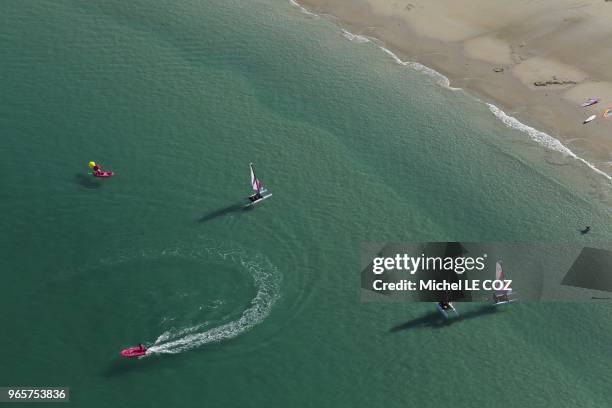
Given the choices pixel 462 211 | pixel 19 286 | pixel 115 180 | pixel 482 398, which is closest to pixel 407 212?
pixel 462 211

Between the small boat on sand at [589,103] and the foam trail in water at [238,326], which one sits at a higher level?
the small boat on sand at [589,103]

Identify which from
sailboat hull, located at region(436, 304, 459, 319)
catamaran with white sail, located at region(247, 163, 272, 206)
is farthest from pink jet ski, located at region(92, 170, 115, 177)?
sailboat hull, located at region(436, 304, 459, 319)

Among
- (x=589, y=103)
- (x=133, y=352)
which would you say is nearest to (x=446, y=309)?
(x=133, y=352)

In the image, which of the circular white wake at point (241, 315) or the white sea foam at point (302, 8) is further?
the white sea foam at point (302, 8)

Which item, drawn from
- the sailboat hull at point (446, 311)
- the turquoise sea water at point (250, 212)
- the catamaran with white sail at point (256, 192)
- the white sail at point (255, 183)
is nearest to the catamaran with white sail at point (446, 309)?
the sailboat hull at point (446, 311)

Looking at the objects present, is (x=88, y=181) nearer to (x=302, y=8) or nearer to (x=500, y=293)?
(x=500, y=293)

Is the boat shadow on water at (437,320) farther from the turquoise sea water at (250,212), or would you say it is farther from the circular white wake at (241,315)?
the circular white wake at (241,315)

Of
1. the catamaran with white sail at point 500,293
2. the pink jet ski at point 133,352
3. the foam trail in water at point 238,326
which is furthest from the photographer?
the catamaran with white sail at point 500,293
